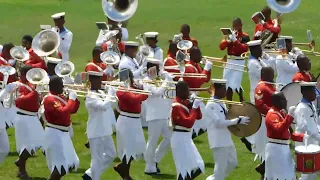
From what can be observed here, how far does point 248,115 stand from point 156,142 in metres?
2.95

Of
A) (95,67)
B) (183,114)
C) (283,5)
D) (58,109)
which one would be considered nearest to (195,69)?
(95,67)

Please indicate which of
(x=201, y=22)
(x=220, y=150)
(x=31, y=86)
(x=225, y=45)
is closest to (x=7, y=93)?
(x=31, y=86)

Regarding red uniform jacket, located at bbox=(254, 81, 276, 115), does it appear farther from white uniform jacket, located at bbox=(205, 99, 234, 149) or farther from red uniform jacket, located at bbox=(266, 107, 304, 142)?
red uniform jacket, located at bbox=(266, 107, 304, 142)

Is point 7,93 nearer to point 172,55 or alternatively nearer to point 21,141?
point 21,141

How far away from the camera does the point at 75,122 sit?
22000 millimetres

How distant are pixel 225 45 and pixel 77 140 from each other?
4368 mm

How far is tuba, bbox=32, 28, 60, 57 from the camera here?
17.7m

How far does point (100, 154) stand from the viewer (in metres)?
15.9

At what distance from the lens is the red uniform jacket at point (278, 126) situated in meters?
14.1

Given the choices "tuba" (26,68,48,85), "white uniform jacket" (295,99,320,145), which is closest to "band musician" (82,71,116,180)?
"tuba" (26,68,48,85)

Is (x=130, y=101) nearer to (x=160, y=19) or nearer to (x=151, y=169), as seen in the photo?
(x=151, y=169)

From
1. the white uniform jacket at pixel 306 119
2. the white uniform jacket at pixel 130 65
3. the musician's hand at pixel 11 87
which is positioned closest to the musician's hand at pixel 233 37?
the white uniform jacket at pixel 130 65

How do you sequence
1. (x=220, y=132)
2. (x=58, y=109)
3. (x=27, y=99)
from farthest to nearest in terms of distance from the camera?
(x=27, y=99) → (x=220, y=132) → (x=58, y=109)

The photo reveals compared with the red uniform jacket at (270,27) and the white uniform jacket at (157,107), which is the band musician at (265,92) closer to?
the white uniform jacket at (157,107)
